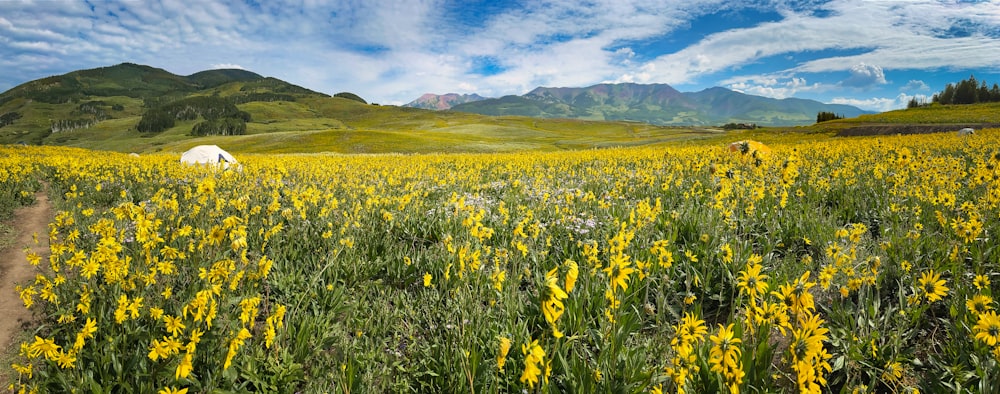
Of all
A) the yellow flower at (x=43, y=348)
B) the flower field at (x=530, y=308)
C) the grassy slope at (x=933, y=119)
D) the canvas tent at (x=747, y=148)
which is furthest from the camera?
the grassy slope at (x=933, y=119)

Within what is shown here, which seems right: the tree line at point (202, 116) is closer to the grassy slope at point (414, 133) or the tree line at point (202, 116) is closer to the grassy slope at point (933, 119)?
the grassy slope at point (414, 133)

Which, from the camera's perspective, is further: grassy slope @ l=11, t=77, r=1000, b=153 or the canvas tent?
grassy slope @ l=11, t=77, r=1000, b=153

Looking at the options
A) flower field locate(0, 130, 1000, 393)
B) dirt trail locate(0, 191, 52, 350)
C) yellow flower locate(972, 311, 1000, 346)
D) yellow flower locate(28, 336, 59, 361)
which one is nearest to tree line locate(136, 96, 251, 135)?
dirt trail locate(0, 191, 52, 350)

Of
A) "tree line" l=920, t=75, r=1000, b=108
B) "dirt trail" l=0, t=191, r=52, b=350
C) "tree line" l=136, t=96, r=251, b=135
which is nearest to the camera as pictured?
"dirt trail" l=0, t=191, r=52, b=350

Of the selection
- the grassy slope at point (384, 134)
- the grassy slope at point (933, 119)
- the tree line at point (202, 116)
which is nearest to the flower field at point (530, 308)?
the grassy slope at point (384, 134)

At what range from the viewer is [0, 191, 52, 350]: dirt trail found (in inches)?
181

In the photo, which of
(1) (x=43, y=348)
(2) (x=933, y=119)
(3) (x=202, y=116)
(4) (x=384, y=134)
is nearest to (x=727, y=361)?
(1) (x=43, y=348)

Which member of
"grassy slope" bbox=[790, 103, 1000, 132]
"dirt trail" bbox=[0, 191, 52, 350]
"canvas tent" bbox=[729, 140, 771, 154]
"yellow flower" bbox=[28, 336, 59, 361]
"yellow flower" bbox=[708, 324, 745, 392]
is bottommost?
"dirt trail" bbox=[0, 191, 52, 350]

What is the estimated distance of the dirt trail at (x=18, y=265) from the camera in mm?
4598

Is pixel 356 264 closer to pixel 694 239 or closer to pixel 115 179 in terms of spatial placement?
pixel 694 239

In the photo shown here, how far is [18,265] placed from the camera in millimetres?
6430

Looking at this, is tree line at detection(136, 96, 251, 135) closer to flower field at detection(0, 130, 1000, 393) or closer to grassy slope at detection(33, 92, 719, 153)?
grassy slope at detection(33, 92, 719, 153)

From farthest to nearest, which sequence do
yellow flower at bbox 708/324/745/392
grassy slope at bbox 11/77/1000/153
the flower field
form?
grassy slope at bbox 11/77/1000/153, the flower field, yellow flower at bbox 708/324/745/392

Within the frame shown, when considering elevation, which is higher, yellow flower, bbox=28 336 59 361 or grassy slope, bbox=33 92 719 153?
grassy slope, bbox=33 92 719 153
